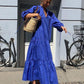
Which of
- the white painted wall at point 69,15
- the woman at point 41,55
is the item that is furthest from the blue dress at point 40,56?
the white painted wall at point 69,15

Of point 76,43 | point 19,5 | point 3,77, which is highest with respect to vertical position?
point 19,5

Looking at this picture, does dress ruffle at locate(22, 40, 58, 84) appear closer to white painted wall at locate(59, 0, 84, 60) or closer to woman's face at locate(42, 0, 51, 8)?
Answer: woman's face at locate(42, 0, 51, 8)

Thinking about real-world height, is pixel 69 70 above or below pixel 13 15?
below

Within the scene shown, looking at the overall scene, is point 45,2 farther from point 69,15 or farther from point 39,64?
point 69,15

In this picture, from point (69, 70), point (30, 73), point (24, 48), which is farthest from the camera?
point (24, 48)

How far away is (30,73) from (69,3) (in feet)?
10.4

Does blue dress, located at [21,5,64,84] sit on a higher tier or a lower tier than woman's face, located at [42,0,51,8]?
lower

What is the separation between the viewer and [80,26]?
6059 millimetres

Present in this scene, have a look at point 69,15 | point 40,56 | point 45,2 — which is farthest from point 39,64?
point 69,15

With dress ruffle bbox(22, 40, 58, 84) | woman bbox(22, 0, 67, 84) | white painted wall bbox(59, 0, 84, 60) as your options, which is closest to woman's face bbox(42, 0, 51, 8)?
woman bbox(22, 0, 67, 84)

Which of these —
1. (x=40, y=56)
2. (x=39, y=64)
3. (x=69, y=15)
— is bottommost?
(x=39, y=64)

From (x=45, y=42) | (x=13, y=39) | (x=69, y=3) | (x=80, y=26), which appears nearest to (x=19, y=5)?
(x=13, y=39)

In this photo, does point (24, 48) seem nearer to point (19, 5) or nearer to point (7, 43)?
point (7, 43)

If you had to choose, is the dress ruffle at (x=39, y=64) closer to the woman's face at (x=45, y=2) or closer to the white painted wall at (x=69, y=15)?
the woman's face at (x=45, y=2)
